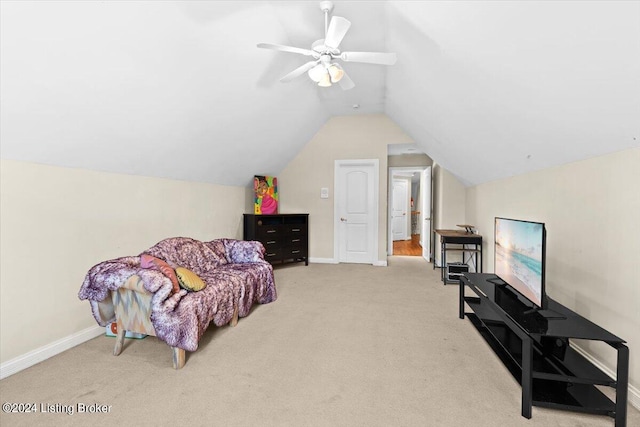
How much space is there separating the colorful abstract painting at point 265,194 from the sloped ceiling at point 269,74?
5.08ft

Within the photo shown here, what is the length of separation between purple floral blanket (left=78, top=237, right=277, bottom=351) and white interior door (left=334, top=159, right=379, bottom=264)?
249cm

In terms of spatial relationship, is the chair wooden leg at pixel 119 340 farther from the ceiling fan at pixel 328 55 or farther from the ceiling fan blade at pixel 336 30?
the ceiling fan blade at pixel 336 30

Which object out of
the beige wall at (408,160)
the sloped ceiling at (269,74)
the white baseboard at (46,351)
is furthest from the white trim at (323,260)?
the white baseboard at (46,351)

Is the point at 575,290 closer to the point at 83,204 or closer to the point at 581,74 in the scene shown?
the point at 581,74

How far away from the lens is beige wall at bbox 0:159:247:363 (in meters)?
1.98

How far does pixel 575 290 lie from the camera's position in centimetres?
217

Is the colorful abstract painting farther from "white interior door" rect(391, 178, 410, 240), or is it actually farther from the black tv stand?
"white interior door" rect(391, 178, 410, 240)

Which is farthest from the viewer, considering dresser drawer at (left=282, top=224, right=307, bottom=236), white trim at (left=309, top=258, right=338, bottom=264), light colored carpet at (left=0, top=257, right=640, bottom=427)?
white trim at (left=309, top=258, right=338, bottom=264)

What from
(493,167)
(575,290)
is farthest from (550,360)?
(493,167)

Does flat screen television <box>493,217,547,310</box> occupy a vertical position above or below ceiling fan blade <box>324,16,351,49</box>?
below

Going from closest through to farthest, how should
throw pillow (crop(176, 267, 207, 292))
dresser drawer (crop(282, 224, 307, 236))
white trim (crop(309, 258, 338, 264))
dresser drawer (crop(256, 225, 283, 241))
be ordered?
throw pillow (crop(176, 267, 207, 292)) < dresser drawer (crop(256, 225, 283, 241)) < dresser drawer (crop(282, 224, 307, 236)) < white trim (crop(309, 258, 338, 264))

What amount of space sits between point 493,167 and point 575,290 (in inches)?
66.9

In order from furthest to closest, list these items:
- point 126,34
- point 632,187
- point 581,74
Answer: point 126,34, point 632,187, point 581,74

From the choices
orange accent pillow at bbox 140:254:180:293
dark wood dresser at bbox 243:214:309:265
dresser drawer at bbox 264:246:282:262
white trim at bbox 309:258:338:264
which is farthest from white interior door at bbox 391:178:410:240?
orange accent pillow at bbox 140:254:180:293
